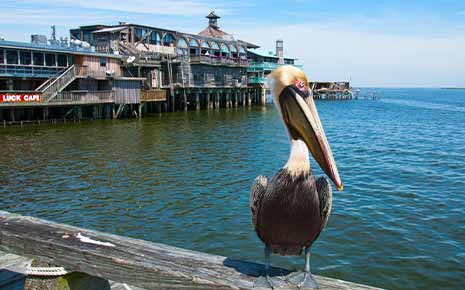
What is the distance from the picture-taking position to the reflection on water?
10.4 meters

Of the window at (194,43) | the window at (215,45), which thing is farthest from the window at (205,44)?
the window at (215,45)

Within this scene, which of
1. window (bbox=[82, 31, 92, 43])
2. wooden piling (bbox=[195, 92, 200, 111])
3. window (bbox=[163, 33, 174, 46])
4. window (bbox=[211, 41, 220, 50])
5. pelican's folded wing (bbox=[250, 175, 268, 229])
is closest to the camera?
pelican's folded wing (bbox=[250, 175, 268, 229])

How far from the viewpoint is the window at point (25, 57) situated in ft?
116

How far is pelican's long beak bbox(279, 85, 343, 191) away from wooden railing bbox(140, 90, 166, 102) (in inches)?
1593

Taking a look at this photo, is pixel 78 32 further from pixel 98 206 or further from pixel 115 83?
pixel 98 206

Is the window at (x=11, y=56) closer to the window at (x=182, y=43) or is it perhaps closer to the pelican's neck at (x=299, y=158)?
the window at (x=182, y=43)

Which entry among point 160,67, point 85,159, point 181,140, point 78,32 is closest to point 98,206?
point 85,159

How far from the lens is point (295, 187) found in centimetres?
326

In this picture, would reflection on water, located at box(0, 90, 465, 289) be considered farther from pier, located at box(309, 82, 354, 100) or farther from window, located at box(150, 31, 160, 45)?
pier, located at box(309, 82, 354, 100)

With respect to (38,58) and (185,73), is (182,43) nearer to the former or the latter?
(185,73)

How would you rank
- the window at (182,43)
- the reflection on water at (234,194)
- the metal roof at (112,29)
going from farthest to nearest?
the window at (182,43)
the metal roof at (112,29)
the reflection on water at (234,194)

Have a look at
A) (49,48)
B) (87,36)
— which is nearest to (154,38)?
(87,36)

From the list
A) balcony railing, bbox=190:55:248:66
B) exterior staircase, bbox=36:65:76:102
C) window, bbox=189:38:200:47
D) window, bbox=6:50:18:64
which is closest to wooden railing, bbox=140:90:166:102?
exterior staircase, bbox=36:65:76:102

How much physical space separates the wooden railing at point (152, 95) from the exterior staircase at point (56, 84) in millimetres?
7612
